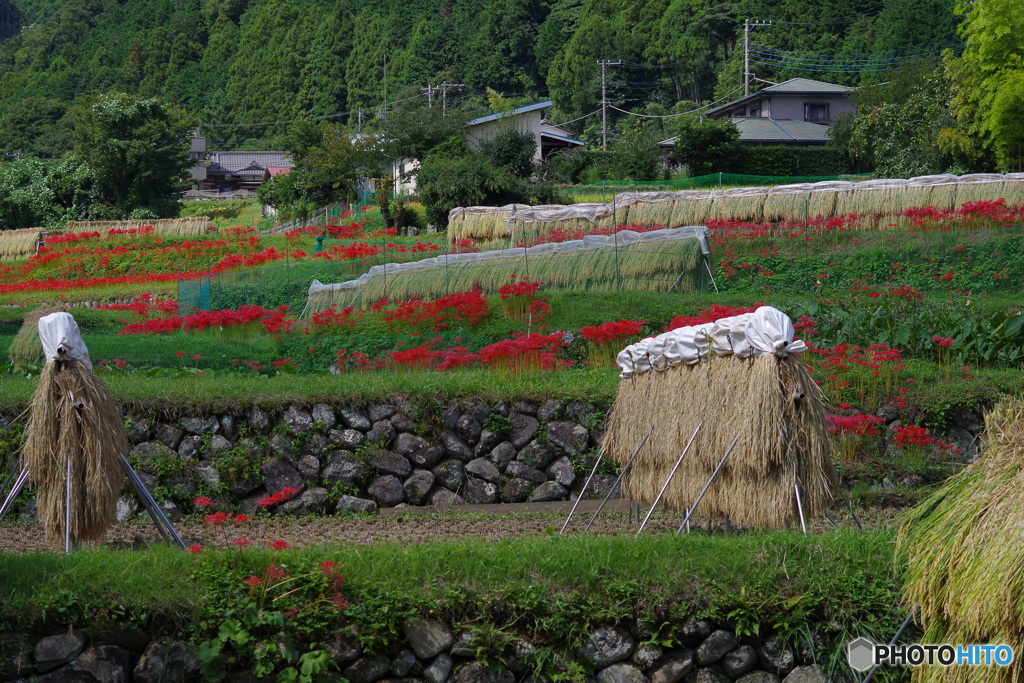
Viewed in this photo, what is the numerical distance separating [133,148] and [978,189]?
3690 centimetres

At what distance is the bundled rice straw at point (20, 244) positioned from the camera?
3372 cm

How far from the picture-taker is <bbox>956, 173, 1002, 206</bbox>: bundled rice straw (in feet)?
75.3

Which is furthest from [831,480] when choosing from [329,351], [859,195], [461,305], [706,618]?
[859,195]

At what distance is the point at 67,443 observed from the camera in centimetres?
723

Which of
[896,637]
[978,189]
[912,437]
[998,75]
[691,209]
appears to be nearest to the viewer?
[896,637]

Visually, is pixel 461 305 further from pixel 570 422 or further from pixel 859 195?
pixel 859 195

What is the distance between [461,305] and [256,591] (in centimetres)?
790

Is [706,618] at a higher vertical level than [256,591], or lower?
lower

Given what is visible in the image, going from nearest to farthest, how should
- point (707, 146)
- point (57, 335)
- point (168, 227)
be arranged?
point (57, 335), point (168, 227), point (707, 146)

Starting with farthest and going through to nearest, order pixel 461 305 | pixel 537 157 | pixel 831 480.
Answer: pixel 537 157 → pixel 461 305 → pixel 831 480

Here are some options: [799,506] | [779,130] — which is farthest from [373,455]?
[779,130]

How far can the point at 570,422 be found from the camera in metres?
10.8

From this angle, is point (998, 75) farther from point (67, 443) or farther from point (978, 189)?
point (67, 443)

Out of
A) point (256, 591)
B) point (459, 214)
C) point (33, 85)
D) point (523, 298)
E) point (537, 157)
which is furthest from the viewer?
point (33, 85)
